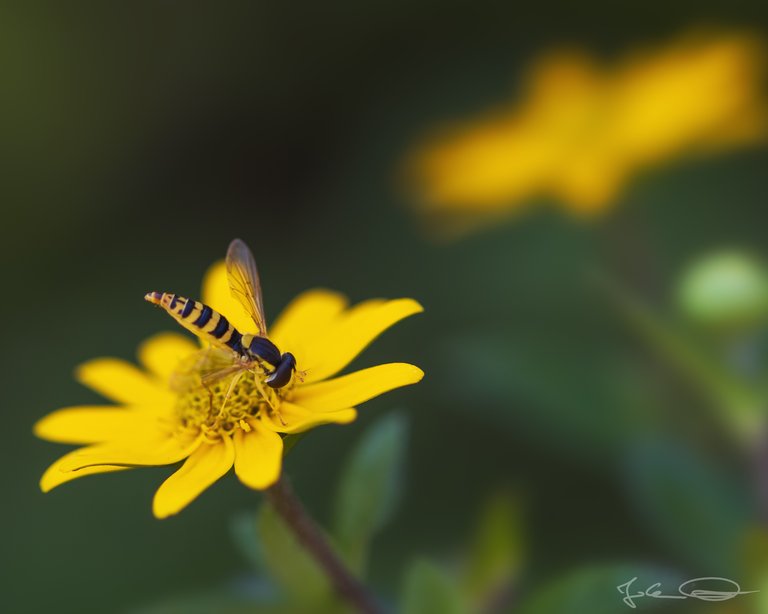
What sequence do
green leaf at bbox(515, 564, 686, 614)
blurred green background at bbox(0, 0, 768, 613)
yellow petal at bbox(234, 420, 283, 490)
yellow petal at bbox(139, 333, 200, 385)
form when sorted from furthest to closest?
blurred green background at bbox(0, 0, 768, 613)
yellow petal at bbox(139, 333, 200, 385)
green leaf at bbox(515, 564, 686, 614)
yellow petal at bbox(234, 420, 283, 490)

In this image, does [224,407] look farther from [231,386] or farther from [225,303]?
[225,303]

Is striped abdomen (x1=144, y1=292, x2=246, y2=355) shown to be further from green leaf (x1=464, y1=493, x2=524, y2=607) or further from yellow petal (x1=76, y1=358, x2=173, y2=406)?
green leaf (x1=464, y1=493, x2=524, y2=607)

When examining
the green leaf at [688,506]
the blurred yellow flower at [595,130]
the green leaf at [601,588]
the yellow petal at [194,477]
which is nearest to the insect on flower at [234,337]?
the yellow petal at [194,477]

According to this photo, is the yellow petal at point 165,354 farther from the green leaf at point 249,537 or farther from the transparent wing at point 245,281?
the green leaf at point 249,537

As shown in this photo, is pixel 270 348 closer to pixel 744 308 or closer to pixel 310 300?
pixel 310 300

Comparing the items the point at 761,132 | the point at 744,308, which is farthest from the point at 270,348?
the point at 761,132

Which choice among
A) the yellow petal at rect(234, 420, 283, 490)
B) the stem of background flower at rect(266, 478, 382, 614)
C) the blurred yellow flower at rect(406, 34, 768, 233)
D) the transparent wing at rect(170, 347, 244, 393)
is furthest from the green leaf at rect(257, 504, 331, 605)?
the blurred yellow flower at rect(406, 34, 768, 233)
